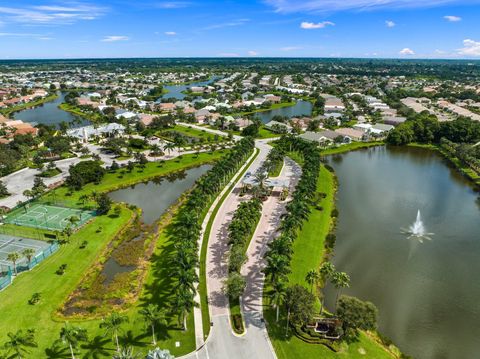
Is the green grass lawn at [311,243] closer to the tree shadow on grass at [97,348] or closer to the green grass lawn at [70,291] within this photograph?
the green grass lawn at [70,291]

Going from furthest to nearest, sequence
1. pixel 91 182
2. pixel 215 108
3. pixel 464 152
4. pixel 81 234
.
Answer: pixel 215 108, pixel 464 152, pixel 91 182, pixel 81 234

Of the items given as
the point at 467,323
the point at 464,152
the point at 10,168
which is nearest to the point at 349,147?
the point at 464,152

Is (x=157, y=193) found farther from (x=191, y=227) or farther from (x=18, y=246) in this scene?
(x=18, y=246)

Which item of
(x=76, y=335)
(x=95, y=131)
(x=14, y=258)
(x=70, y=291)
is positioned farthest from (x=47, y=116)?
(x=76, y=335)

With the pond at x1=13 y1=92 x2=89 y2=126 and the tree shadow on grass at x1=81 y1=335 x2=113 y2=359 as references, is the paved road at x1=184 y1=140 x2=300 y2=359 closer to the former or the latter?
the tree shadow on grass at x1=81 y1=335 x2=113 y2=359

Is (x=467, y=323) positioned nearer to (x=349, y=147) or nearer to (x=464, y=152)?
(x=464, y=152)

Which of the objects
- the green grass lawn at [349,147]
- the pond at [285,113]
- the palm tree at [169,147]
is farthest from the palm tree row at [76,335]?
the pond at [285,113]
